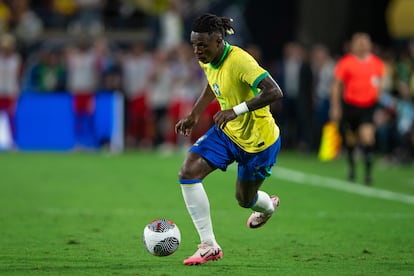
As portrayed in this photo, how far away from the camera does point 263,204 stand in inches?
377

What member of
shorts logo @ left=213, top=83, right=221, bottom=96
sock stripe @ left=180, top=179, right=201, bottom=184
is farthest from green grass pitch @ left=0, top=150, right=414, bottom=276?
shorts logo @ left=213, top=83, right=221, bottom=96

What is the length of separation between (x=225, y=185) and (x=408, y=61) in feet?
26.5

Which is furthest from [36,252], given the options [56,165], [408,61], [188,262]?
[408,61]

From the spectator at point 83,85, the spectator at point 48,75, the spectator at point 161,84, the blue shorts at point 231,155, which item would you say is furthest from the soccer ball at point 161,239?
the spectator at point 48,75

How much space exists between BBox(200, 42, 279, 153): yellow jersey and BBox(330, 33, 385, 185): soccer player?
831 centimetres

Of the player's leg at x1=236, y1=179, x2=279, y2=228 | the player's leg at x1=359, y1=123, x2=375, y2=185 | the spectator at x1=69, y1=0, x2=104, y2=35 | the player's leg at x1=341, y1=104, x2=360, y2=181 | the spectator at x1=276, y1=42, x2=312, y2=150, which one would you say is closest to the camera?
the player's leg at x1=236, y1=179, x2=279, y2=228

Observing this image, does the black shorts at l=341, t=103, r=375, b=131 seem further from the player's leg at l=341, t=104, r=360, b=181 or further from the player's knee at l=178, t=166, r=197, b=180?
the player's knee at l=178, t=166, r=197, b=180

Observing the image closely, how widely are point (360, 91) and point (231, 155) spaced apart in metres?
8.73

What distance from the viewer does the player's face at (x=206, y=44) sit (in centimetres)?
858

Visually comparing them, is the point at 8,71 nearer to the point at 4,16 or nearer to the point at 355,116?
the point at 4,16

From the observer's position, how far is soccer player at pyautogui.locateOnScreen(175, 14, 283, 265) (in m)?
8.50

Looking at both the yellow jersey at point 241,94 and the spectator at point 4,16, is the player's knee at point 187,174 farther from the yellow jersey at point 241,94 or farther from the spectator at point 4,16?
the spectator at point 4,16

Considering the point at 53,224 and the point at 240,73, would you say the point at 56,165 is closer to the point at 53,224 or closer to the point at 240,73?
the point at 53,224

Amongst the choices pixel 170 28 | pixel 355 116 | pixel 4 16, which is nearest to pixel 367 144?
pixel 355 116
